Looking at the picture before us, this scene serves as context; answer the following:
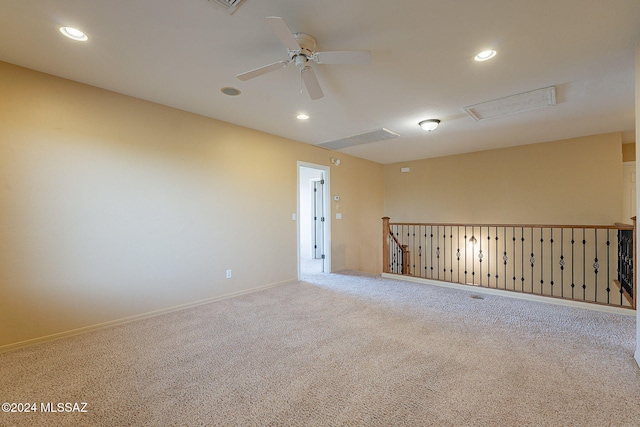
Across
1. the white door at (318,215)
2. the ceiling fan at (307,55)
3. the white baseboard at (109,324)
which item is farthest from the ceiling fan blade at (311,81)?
the white door at (318,215)

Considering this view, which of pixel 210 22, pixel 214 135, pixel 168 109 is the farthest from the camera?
pixel 214 135

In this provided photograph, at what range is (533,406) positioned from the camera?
1.75 meters

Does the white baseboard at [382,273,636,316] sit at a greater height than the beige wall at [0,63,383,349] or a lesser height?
lesser

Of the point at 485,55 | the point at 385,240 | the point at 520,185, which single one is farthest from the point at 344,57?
the point at 520,185

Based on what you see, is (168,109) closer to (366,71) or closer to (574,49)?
(366,71)

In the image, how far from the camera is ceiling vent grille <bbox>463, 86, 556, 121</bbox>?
3.14 meters

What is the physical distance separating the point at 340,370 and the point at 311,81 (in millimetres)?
2434

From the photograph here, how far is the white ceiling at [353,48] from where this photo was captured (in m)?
1.89

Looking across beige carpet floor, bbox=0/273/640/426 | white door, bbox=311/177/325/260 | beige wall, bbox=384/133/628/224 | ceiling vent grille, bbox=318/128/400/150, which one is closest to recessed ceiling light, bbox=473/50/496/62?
ceiling vent grille, bbox=318/128/400/150

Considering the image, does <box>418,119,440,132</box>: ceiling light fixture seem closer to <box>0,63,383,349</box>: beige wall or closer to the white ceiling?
the white ceiling

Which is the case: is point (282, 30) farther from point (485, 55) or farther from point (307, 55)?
point (485, 55)

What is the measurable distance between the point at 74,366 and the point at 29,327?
832mm

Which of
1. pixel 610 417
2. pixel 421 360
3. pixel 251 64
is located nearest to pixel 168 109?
pixel 251 64

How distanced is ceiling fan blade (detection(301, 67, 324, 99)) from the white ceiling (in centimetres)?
25
